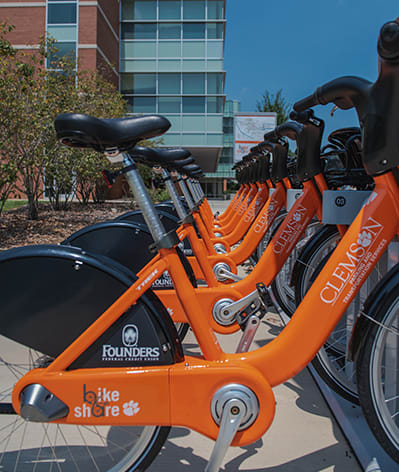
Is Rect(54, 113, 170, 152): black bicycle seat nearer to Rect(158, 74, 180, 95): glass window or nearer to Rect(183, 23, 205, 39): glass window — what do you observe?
Rect(158, 74, 180, 95): glass window

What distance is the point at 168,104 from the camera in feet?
94.7

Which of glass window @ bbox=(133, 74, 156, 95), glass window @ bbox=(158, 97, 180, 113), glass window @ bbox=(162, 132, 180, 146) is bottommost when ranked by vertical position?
glass window @ bbox=(162, 132, 180, 146)

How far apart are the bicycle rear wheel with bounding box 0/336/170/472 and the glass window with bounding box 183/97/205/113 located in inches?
1096

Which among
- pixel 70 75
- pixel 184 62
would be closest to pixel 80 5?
pixel 184 62

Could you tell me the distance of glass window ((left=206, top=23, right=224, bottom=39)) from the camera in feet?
94.2

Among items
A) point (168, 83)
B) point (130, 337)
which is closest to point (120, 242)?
point (130, 337)

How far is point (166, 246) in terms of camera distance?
1.69 m

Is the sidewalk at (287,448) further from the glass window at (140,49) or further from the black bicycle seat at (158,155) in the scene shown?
the glass window at (140,49)

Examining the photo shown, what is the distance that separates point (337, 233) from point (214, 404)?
4.36 ft

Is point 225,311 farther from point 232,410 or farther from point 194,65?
point 194,65

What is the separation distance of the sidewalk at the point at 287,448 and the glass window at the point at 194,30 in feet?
97.8

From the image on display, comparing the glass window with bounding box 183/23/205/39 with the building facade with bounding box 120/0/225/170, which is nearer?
the building facade with bounding box 120/0/225/170

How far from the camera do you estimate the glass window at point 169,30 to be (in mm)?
29109

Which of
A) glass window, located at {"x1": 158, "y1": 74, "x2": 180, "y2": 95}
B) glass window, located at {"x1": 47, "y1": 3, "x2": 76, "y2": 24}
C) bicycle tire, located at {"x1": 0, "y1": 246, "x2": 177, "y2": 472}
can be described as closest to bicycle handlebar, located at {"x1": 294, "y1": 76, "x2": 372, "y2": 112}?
bicycle tire, located at {"x1": 0, "y1": 246, "x2": 177, "y2": 472}
